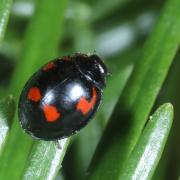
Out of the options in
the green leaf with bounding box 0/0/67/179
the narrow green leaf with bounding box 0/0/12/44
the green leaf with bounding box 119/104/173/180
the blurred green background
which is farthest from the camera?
the green leaf with bounding box 0/0/67/179

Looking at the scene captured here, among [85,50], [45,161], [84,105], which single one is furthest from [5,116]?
[85,50]

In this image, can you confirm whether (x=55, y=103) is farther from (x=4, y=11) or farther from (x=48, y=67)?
(x=4, y=11)

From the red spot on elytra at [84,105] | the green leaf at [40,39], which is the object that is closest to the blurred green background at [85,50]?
the green leaf at [40,39]

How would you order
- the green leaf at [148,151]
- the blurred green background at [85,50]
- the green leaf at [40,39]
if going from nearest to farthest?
the green leaf at [148,151] → the blurred green background at [85,50] → the green leaf at [40,39]

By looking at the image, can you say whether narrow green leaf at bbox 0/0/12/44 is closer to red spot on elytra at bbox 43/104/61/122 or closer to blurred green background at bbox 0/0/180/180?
blurred green background at bbox 0/0/180/180

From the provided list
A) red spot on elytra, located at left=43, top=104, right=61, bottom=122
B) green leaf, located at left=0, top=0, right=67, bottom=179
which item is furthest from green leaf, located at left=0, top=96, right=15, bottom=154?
green leaf, located at left=0, top=0, right=67, bottom=179

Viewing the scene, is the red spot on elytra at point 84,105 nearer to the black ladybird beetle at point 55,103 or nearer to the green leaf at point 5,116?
the black ladybird beetle at point 55,103


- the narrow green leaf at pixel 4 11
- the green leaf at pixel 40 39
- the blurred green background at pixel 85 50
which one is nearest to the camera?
the narrow green leaf at pixel 4 11
